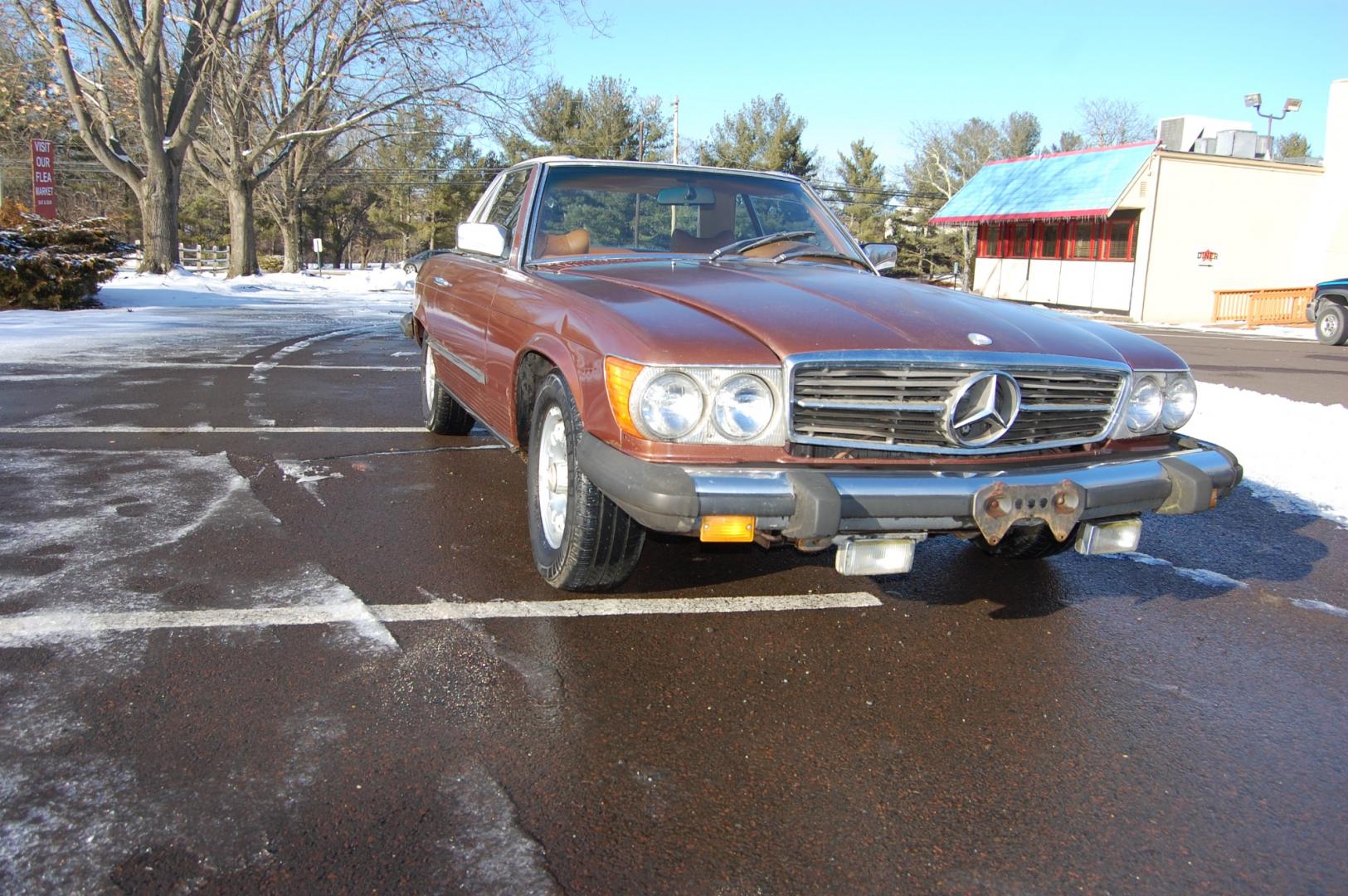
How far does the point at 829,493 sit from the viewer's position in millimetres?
2869

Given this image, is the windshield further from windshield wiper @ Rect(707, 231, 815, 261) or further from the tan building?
the tan building

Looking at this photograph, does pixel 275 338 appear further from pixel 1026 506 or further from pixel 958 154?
pixel 958 154

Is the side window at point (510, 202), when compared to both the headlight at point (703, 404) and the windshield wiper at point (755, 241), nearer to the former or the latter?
the windshield wiper at point (755, 241)

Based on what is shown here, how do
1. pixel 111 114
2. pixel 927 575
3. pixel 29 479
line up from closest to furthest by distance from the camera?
pixel 927 575, pixel 29 479, pixel 111 114

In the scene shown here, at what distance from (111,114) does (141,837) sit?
27580mm

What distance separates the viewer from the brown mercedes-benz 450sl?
2.97 m

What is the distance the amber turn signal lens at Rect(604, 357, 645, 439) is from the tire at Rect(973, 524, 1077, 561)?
1.68 m

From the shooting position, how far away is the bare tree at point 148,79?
21562 millimetres

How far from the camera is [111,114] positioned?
24.8 metres

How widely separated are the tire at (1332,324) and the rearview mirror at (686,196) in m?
18.4

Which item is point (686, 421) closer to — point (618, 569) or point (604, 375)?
point (604, 375)

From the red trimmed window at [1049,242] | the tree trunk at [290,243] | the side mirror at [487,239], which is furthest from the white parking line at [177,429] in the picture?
the tree trunk at [290,243]

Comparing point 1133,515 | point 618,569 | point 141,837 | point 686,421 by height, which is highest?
point 686,421

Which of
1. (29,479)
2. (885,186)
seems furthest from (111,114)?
(885,186)
